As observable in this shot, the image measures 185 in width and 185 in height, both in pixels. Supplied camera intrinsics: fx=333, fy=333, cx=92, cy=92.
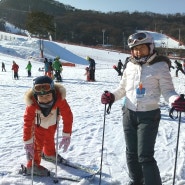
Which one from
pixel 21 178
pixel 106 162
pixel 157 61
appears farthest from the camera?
pixel 106 162

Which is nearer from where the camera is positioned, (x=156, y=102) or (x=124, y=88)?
(x=156, y=102)

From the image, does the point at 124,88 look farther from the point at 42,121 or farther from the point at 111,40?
the point at 111,40

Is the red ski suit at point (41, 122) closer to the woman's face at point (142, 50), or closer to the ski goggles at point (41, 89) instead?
the ski goggles at point (41, 89)

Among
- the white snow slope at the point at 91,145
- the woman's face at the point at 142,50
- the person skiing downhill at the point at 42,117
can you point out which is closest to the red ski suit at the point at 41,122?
the person skiing downhill at the point at 42,117

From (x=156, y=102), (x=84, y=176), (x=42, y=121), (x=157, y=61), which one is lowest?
(x=84, y=176)

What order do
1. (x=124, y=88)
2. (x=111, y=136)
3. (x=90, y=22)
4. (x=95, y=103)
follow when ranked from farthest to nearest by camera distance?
(x=90, y=22), (x=95, y=103), (x=111, y=136), (x=124, y=88)

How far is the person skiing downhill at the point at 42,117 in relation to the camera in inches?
151

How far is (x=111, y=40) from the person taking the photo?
121 m

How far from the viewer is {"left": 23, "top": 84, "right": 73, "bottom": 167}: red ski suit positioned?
3.85 metres

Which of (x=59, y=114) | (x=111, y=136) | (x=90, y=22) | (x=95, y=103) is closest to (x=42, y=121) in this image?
(x=59, y=114)

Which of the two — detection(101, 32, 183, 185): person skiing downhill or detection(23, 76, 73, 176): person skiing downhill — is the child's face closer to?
detection(23, 76, 73, 176): person skiing downhill

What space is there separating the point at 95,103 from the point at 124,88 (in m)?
6.74

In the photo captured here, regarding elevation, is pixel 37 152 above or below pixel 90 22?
below

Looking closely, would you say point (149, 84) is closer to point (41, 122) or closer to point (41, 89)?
point (41, 89)
